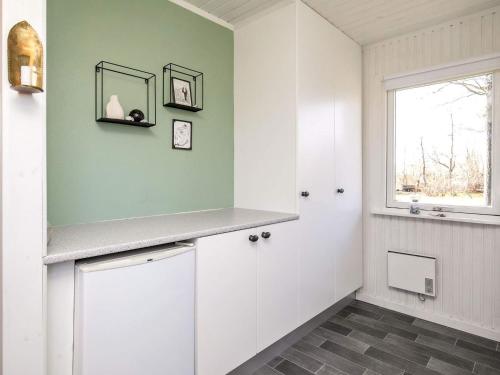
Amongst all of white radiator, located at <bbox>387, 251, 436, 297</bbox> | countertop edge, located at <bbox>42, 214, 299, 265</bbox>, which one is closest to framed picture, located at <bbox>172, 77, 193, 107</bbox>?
countertop edge, located at <bbox>42, 214, 299, 265</bbox>

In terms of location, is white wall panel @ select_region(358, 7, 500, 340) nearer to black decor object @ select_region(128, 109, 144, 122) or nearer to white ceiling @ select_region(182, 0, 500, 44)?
white ceiling @ select_region(182, 0, 500, 44)

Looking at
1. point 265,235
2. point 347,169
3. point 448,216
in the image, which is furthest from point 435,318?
point 265,235

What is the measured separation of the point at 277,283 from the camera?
6.27 ft

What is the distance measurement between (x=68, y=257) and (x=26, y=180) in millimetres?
294

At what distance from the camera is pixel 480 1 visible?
2.05 m

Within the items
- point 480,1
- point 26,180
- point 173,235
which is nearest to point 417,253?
point 480,1

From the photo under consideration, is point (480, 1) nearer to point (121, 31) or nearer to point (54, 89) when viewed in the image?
point (121, 31)

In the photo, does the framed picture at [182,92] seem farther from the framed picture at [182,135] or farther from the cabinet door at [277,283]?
the cabinet door at [277,283]

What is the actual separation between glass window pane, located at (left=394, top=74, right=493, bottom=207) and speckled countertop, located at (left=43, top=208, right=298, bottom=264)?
1274mm

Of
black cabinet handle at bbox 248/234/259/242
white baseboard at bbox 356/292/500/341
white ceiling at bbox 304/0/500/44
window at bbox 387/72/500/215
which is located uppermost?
white ceiling at bbox 304/0/500/44

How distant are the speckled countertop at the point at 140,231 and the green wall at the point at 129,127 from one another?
0.14 meters

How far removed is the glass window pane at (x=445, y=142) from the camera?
225 centimetres

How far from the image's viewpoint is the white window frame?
2160 millimetres

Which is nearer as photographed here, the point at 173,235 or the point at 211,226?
the point at 173,235
